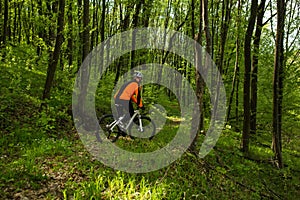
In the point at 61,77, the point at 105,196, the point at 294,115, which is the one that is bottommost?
the point at 105,196

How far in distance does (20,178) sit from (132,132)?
4.73 metres

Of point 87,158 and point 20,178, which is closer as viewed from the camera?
point 20,178

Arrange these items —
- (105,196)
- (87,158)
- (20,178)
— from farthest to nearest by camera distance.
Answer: (87,158), (20,178), (105,196)

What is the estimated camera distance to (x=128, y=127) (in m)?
9.46

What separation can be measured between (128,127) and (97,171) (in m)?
3.14

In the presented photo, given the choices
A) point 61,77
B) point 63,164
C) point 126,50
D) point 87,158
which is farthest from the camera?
point 126,50

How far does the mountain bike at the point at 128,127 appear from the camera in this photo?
9.26 m

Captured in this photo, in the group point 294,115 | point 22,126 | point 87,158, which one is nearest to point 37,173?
point 87,158

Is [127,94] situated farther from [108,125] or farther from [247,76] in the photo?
[247,76]

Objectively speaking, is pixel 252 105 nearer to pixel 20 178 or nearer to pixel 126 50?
pixel 126 50

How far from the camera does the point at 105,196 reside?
530cm

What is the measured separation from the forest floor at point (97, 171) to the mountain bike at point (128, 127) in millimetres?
421

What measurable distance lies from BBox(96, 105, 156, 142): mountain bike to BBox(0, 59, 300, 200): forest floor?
0.42 metres

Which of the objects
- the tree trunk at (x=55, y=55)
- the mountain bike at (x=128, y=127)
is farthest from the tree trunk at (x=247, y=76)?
the tree trunk at (x=55, y=55)
